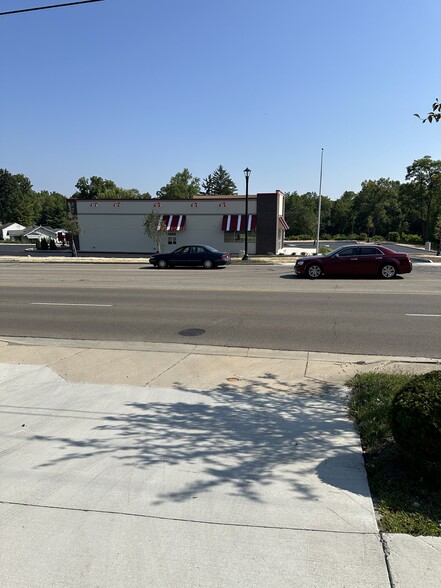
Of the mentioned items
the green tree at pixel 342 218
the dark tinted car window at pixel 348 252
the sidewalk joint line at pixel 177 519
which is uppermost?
the green tree at pixel 342 218

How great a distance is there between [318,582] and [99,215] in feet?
132

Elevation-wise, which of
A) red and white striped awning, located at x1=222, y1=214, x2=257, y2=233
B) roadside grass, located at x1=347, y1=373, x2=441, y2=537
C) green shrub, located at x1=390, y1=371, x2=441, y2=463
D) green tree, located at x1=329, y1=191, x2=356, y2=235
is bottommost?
roadside grass, located at x1=347, y1=373, x2=441, y2=537

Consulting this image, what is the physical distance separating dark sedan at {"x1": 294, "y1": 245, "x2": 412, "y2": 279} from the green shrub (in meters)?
14.9

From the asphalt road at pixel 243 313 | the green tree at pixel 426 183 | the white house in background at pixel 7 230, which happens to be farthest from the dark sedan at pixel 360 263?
the white house in background at pixel 7 230

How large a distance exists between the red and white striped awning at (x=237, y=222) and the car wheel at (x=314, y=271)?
18.1 metres

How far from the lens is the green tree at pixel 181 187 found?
280 ft

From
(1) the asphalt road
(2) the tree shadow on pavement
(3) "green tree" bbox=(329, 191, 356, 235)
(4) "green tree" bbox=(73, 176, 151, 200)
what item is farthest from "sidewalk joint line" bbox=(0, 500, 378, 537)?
(3) "green tree" bbox=(329, 191, 356, 235)

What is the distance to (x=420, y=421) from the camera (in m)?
2.97

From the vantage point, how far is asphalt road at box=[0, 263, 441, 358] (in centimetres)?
810

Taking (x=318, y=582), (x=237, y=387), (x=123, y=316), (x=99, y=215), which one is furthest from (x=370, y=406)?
(x=99, y=215)

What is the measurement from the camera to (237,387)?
553 centimetres

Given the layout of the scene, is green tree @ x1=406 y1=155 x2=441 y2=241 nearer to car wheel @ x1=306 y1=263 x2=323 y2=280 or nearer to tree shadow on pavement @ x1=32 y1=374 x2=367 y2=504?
car wheel @ x1=306 y1=263 x2=323 y2=280

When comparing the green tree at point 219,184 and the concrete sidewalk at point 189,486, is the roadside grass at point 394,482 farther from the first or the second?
the green tree at point 219,184

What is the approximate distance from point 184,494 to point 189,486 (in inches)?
4.2
